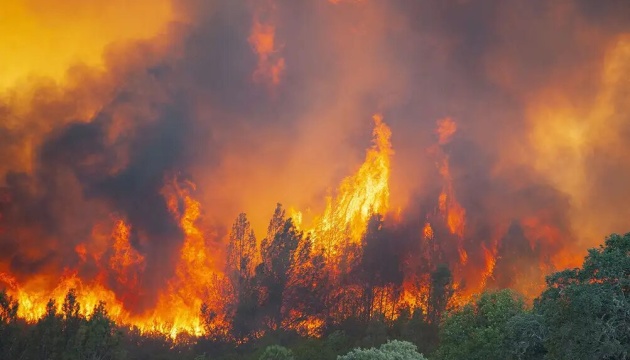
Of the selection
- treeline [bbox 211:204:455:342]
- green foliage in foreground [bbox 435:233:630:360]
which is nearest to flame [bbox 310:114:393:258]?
treeline [bbox 211:204:455:342]

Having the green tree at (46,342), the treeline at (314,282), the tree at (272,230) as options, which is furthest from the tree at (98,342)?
the tree at (272,230)

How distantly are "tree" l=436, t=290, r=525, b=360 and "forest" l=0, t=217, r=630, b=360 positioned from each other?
149mm

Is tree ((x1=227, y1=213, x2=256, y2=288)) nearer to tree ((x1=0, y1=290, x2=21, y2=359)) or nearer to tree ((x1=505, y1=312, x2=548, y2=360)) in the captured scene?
tree ((x1=0, y1=290, x2=21, y2=359))

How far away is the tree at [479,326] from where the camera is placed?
56.2 meters

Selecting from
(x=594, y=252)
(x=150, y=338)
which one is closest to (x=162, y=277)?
(x=150, y=338)

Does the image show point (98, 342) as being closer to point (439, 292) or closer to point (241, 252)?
point (241, 252)

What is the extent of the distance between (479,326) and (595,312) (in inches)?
1016

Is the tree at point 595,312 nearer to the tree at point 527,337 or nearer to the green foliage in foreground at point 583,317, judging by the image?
the green foliage in foreground at point 583,317

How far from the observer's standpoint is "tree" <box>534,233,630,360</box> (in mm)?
36219

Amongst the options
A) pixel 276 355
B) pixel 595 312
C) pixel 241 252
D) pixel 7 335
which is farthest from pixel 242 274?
pixel 595 312

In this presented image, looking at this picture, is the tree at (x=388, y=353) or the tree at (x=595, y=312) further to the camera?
the tree at (x=388, y=353)

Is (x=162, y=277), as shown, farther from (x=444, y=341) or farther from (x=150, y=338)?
(x=444, y=341)

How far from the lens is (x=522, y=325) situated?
4691 centimetres

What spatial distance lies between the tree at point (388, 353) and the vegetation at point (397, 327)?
126mm
